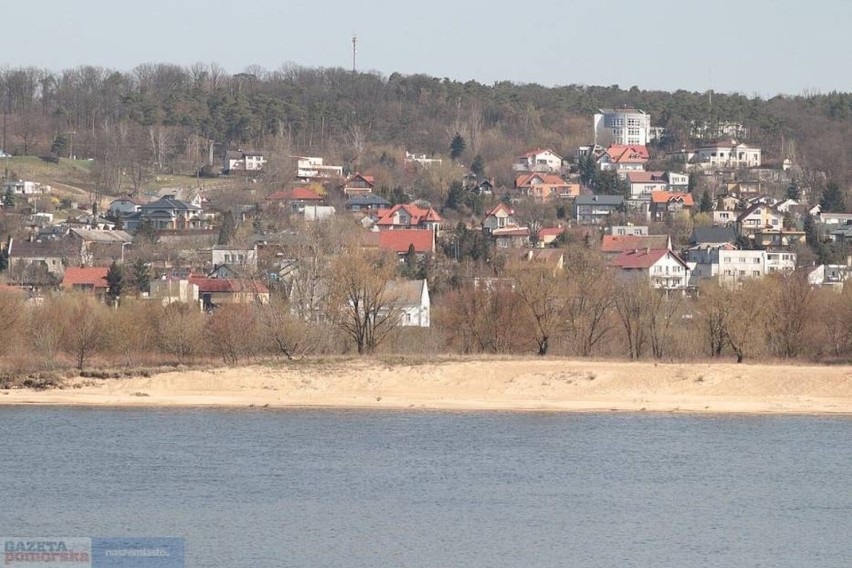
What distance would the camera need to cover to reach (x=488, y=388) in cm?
3450

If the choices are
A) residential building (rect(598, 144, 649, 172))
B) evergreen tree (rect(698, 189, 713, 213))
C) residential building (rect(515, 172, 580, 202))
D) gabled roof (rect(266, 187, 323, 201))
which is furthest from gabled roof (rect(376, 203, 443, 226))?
residential building (rect(598, 144, 649, 172))

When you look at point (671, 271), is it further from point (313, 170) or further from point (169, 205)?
point (313, 170)

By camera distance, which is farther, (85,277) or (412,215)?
(412,215)

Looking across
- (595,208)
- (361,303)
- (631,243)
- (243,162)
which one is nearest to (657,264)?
(631,243)

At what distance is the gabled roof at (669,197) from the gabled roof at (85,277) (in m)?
36.1

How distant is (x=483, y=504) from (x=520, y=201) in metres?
61.2

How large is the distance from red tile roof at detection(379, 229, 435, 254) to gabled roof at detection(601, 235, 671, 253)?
7.99 meters

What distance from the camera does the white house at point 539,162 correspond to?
304ft

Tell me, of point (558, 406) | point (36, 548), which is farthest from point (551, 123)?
point (36, 548)

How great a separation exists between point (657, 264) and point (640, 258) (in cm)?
85

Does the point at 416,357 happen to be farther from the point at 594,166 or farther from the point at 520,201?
the point at 594,166

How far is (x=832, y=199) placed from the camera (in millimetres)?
81062

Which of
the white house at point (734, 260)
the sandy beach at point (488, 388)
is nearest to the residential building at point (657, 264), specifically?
the white house at point (734, 260)

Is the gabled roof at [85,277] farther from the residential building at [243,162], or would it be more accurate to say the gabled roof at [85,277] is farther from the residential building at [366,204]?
the residential building at [243,162]
